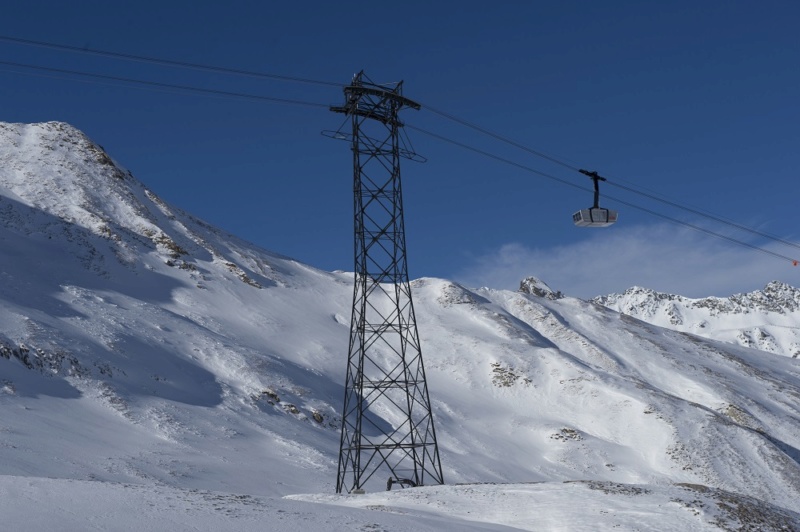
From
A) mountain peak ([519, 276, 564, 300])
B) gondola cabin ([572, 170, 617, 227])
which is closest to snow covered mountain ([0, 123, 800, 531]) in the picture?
gondola cabin ([572, 170, 617, 227])

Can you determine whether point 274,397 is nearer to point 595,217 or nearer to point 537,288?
point 595,217

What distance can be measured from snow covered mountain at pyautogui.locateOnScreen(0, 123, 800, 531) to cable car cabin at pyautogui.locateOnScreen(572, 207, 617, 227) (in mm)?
9236

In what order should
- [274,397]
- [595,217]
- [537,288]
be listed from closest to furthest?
[595,217] < [274,397] < [537,288]

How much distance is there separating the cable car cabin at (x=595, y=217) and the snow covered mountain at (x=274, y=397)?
30.3ft

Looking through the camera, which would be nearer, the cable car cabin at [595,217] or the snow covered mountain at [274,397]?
the snow covered mountain at [274,397]

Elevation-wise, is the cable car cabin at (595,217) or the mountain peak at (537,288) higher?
the mountain peak at (537,288)

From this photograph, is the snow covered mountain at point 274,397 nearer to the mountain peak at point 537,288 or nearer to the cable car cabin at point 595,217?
the cable car cabin at point 595,217

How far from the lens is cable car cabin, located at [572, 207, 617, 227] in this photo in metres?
26.3

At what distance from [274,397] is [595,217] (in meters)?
37.0

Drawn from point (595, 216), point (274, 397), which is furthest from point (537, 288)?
point (595, 216)

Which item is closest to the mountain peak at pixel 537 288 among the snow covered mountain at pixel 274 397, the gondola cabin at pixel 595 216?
the snow covered mountain at pixel 274 397

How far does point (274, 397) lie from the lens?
2277 inches

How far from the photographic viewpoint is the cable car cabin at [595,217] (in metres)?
26.3

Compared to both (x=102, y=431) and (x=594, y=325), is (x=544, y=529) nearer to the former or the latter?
(x=102, y=431)
